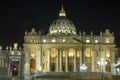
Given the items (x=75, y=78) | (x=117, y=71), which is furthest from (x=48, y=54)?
(x=75, y=78)

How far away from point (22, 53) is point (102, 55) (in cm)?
3007

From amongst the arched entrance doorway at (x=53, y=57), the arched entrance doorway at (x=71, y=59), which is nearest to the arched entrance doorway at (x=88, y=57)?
the arched entrance doorway at (x=71, y=59)

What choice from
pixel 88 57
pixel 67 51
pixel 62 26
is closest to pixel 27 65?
pixel 67 51

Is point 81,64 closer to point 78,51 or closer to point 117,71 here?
point 78,51

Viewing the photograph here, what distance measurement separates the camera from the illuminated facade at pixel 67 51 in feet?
494

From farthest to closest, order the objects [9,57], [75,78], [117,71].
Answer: [9,57]
[117,71]
[75,78]

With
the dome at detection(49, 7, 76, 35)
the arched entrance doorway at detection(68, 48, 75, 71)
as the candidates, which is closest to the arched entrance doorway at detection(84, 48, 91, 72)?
the arched entrance doorway at detection(68, 48, 75, 71)

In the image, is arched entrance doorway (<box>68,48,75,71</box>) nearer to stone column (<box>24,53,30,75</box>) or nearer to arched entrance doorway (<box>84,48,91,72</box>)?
arched entrance doorway (<box>84,48,91,72</box>)

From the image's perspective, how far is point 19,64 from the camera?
A: 150m

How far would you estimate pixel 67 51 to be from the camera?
151 meters

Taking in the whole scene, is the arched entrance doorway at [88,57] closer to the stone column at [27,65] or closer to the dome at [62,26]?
the dome at [62,26]

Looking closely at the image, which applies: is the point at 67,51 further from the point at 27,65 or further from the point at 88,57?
the point at 27,65

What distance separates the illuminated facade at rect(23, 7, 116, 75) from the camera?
15050cm

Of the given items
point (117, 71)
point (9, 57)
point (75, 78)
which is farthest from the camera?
point (9, 57)
